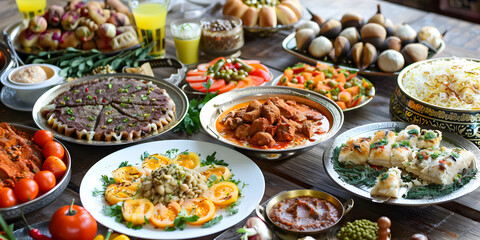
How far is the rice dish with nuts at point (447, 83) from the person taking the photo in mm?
2541

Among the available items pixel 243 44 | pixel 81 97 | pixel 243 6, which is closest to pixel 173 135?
pixel 81 97

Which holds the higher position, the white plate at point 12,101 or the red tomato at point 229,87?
the red tomato at point 229,87

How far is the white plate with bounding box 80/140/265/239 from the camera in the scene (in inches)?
75.9

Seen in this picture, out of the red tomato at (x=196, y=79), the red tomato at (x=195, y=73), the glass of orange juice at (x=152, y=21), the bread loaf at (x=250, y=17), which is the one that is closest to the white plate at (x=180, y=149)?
the red tomato at (x=196, y=79)

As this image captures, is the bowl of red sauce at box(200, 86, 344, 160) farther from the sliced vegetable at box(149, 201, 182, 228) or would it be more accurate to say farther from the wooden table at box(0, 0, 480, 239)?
the sliced vegetable at box(149, 201, 182, 228)

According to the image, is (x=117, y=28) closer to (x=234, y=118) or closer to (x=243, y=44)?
(x=243, y=44)

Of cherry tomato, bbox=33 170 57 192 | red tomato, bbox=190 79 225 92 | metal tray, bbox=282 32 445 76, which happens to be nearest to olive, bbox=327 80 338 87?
metal tray, bbox=282 32 445 76

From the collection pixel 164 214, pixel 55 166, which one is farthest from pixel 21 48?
pixel 164 214

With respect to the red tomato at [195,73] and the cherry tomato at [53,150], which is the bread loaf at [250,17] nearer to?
the red tomato at [195,73]

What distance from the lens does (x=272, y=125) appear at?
255 cm

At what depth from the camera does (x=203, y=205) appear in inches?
80.7

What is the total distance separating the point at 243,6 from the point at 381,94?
1.43 metres

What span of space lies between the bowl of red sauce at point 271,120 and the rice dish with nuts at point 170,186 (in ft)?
1.18

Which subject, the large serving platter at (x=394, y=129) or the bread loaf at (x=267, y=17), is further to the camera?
the bread loaf at (x=267, y=17)
